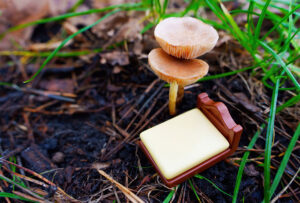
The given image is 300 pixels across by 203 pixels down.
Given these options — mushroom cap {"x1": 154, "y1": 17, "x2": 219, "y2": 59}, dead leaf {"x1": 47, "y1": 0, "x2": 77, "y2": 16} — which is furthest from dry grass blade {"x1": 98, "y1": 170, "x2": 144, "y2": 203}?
dead leaf {"x1": 47, "y1": 0, "x2": 77, "y2": 16}

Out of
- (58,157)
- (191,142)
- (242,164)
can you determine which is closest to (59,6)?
(58,157)

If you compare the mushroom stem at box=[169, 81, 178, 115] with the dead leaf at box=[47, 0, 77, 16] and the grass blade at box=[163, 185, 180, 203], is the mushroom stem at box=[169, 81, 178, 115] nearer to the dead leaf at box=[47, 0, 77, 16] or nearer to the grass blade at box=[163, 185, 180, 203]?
the grass blade at box=[163, 185, 180, 203]

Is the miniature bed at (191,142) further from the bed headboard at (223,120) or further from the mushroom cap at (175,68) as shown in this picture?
the mushroom cap at (175,68)

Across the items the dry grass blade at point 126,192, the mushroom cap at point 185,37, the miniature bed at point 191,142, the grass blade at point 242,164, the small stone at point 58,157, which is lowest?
the small stone at point 58,157

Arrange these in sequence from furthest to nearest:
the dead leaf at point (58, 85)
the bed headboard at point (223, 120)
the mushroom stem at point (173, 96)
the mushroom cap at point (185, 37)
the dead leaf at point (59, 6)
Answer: the dead leaf at point (59, 6) < the dead leaf at point (58, 85) < the mushroom stem at point (173, 96) < the bed headboard at point (223, 120) < the mushroom cap at point (185, 37)

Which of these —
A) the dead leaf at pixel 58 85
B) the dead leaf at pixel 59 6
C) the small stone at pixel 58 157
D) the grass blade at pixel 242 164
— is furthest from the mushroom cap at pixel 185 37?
the dead leaf at pixel 59 6

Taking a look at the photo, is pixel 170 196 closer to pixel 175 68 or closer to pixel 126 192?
pixel 126 192
